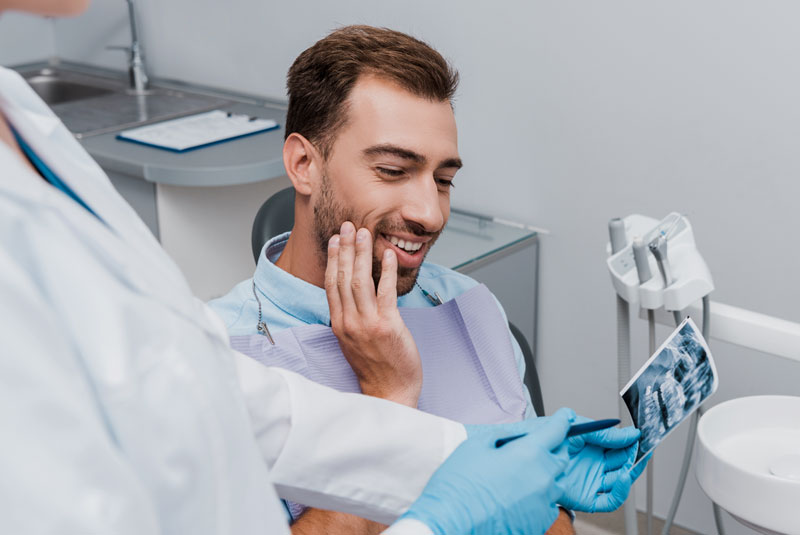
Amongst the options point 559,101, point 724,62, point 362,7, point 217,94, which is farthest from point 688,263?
point 217,94

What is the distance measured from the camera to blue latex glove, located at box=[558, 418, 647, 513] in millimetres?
1121

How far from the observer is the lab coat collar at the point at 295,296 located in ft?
4.54

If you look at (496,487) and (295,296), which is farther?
(295,296)

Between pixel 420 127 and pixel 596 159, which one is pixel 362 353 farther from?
pixel 596 159

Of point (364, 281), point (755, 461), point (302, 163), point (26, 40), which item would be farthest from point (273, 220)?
point (26, 40)

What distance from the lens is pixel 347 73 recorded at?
143 cm

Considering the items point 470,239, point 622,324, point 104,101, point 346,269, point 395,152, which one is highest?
point 395,152

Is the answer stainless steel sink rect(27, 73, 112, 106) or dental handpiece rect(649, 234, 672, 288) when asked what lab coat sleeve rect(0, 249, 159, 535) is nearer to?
dental handpiece rect(649, 234, 672, 288)

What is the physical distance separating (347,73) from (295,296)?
36cm

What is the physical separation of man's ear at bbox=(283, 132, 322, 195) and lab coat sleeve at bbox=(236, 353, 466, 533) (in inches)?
19.1

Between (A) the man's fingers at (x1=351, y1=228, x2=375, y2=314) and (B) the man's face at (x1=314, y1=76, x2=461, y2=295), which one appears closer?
(A) the man's fingers at (x1=351, y1=228, x2=375, y2=314)

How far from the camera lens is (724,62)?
1896mm

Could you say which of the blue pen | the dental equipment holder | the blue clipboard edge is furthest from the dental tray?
the blue pen

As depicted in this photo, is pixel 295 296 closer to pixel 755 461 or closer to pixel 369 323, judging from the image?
pixel 369 323
